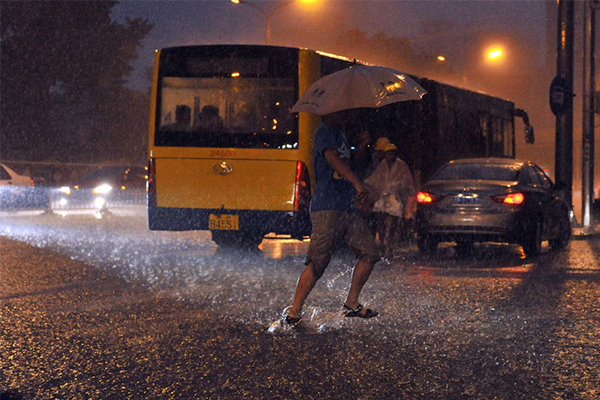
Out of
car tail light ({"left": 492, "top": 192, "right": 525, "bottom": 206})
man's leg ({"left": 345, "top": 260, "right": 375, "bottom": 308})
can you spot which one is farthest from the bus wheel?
man's leg ({"left": 345, "top": 260, "right": 375, "bottom": 308})

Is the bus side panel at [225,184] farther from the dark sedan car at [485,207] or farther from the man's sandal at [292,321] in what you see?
the man's sandal at [292,321]

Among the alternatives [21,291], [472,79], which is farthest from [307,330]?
[472,79]

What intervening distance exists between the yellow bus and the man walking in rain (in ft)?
14.6

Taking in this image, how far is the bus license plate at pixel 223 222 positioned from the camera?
11.5 m

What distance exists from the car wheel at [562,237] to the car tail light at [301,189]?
4805 mm

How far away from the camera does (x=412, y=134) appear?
14953 mm

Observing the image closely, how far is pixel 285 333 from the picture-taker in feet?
21.1

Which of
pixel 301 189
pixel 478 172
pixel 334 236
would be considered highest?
pixel 478 172

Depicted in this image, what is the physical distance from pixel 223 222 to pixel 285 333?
207 inches

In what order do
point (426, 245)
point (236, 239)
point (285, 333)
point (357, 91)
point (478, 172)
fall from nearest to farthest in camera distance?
point (285, 333)
point (357, 91)
point (478, 172)
point (426, 245)
point (236, 239)

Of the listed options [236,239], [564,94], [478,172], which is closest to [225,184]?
[236,239]

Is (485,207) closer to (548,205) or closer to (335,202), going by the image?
(548,205)

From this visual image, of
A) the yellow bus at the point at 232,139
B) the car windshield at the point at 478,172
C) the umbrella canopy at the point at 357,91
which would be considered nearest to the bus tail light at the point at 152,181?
the yellow bus at the point at 232,139

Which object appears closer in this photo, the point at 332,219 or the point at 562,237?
the point at 332,219
